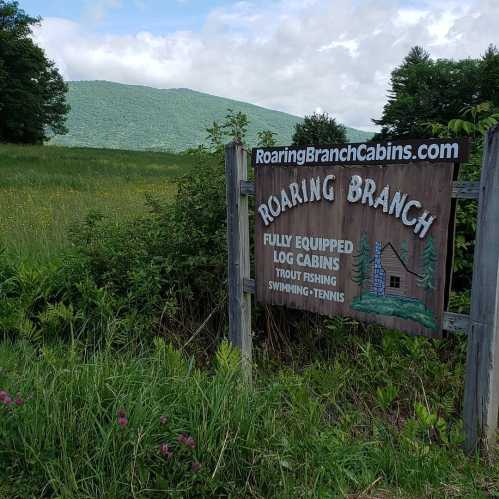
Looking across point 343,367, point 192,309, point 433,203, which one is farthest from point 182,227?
point 433,203

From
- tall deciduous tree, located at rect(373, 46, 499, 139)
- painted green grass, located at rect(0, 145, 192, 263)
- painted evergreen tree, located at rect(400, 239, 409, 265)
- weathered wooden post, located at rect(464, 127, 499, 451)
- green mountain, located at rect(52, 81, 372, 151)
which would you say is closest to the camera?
weathered wooden post, located at rect(464, 127, 499, 451)

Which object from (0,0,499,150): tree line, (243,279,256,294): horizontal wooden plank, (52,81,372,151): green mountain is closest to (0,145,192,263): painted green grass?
(243,279,256,294): horizontal wooden plank

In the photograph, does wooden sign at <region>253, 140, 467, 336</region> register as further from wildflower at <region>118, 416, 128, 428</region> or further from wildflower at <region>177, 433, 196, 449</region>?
wildflower at <region>118, 416, 128, 428</region>

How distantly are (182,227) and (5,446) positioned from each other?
254 cm

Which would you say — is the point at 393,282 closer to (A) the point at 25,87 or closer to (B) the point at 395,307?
(B) the point at 395,307

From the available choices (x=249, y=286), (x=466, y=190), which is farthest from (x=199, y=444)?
(x=466, y=190)

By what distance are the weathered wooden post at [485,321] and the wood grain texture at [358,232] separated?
0.18 metres

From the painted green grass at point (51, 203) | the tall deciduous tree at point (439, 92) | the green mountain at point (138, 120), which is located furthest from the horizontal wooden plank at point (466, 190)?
the green mountain at point (138, 120)

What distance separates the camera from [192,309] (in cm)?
486

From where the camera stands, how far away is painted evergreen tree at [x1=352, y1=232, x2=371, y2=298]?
345cm

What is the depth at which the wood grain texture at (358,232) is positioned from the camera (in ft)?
10.4

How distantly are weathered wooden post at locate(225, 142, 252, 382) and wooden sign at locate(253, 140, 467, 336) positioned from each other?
0.13 m

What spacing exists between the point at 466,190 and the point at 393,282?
0.66 meters

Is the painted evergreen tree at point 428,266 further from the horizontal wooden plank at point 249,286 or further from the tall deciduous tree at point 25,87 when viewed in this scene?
the tall deciduous tree at point 25,87
